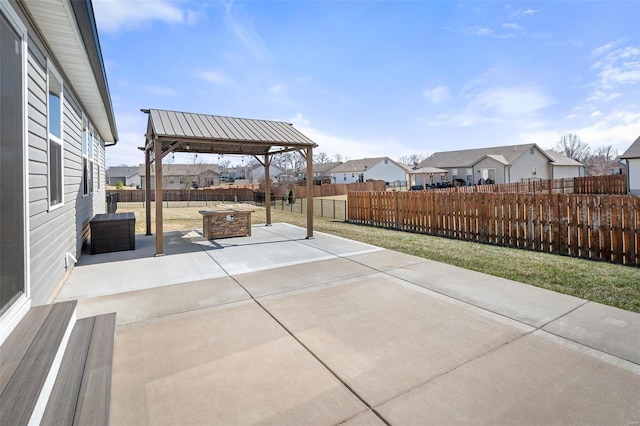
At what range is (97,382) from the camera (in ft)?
7.14

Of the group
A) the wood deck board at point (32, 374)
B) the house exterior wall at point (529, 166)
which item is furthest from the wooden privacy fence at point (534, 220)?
the house exterior wall at point (529, 166)

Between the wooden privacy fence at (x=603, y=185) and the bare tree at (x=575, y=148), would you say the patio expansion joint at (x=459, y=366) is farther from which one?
the bare tree at (x=575, y=148)

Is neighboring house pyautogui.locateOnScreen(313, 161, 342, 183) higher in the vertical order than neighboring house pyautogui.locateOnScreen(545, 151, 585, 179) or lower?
higher

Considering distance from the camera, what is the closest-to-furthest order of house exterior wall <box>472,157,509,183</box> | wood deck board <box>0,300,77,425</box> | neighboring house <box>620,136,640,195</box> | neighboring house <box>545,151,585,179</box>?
1. wood deck board <box>0,300,77,425</box>
2. neighboring house <box>620,136,640,195</box>
3. house exterior wall <box>472,157,509,183</box>
4. neighboring house <box>545,151,585,179</box>

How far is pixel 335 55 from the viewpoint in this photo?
12.1 meters

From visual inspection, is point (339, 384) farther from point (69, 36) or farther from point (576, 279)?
point (69, 36)

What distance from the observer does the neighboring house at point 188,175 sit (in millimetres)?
56259

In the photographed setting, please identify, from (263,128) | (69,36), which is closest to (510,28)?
(263,128)

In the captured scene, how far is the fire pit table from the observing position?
9453mm

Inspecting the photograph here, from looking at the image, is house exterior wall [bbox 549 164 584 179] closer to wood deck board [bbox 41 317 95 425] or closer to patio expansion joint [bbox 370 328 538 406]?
patio expansion joint [bbox 370 328 538 406]

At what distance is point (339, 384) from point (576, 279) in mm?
4730

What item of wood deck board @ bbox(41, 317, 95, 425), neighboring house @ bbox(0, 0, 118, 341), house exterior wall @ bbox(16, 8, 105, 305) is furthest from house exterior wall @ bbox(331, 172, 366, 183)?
wood deck board @ bbox(41, 317, 95, 425)

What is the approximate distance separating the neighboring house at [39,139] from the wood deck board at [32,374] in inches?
10.1

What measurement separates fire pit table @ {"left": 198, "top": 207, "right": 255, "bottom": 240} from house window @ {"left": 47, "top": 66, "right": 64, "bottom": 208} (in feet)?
14.3
